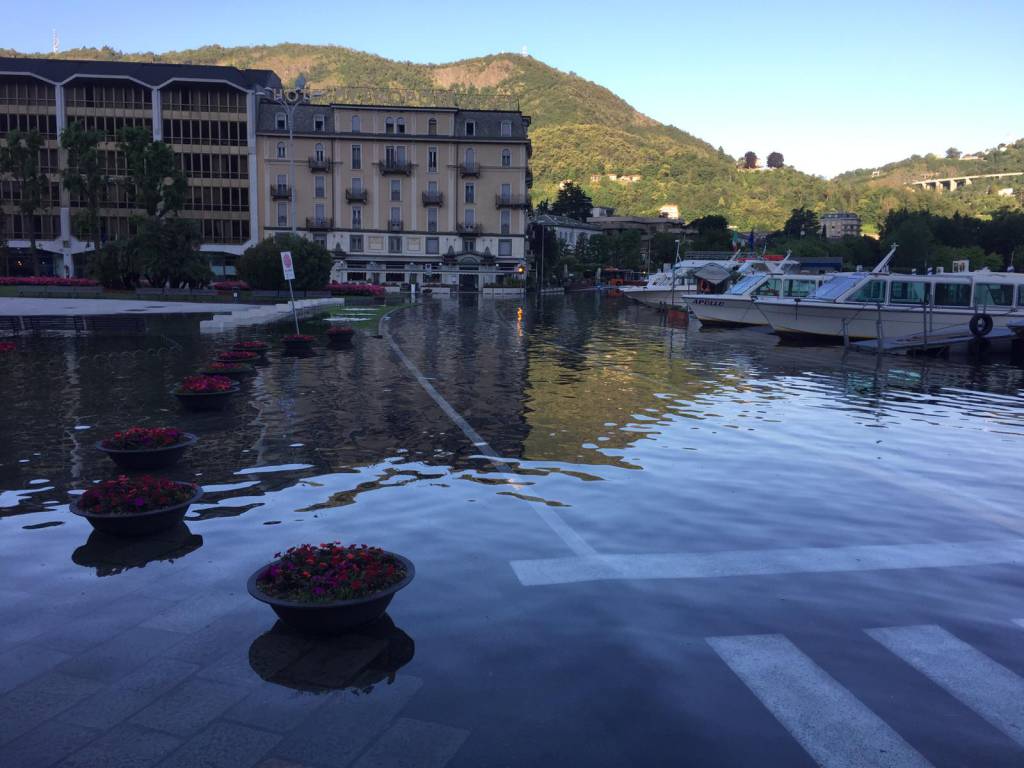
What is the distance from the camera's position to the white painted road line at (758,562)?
23.4 ft

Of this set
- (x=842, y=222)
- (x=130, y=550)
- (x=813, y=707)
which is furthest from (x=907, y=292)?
(x=842, y=222)

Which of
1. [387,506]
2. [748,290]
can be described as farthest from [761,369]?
[748,290]

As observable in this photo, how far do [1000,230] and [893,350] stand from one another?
71.0 metres

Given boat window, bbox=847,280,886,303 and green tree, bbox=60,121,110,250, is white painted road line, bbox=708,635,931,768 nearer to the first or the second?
boat window, bbox=847,280,886,303

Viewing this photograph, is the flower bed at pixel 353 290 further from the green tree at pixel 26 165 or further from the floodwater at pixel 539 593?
the floodwater at pixel 539 593

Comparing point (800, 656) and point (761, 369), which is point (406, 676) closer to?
point (800, 656)

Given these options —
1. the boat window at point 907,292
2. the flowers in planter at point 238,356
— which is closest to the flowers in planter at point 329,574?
the flowers in planter at point 238,356

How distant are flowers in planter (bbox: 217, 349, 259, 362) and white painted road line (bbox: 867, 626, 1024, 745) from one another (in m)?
17.2

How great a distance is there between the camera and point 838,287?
35.5 meters

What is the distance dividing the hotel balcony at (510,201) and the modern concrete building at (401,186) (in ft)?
0.35

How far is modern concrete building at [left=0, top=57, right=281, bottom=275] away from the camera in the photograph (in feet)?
261

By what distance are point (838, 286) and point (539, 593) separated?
32.7 meters

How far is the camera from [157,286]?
52.6 meters

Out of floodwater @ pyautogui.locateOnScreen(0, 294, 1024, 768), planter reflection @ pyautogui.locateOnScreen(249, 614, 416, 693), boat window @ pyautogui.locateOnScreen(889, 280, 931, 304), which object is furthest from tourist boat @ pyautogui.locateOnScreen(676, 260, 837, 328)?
planter reflection @ pyautogui.locateOnScreen(249, 614, 416, 693)
